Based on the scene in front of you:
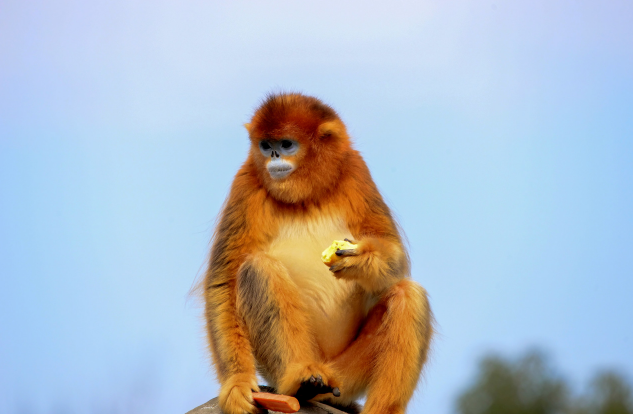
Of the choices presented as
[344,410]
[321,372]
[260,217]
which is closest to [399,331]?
[321,372]

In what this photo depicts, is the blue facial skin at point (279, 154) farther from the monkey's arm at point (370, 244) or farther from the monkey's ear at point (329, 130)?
the monkey's arm at point (370, 244)

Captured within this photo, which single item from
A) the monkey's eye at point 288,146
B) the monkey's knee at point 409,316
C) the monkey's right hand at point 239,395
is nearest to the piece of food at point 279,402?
the monkey's right hand at point 239,395

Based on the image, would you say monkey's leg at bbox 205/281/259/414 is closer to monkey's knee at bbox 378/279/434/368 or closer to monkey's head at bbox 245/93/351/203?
monkey's head at bbox 245/93/351/203

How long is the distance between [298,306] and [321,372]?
470mm

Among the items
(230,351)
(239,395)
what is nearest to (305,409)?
(239,395)

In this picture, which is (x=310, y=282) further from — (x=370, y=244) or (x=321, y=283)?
(x=370, y=244)

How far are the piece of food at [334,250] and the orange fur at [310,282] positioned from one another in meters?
0.05

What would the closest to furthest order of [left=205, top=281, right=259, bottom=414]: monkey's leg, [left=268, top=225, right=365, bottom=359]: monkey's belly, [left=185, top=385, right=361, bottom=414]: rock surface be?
[left=205, top=281, right=259, bottom=414]: monkey's leg, [left=185, top=385, right=361, bottom=414]: rock surface, [left=268, top=225, right=365, bottom=359]: monkey's belly

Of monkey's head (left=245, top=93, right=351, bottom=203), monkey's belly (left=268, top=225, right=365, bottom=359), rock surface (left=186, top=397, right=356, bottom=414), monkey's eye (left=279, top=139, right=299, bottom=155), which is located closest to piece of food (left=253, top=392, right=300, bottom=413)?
rock surface (left=186, top=397, right=356, bottom=414)

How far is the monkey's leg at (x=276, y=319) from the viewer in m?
4.52

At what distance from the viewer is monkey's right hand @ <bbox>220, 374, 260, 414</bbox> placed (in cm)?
435

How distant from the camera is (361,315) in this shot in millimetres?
4965

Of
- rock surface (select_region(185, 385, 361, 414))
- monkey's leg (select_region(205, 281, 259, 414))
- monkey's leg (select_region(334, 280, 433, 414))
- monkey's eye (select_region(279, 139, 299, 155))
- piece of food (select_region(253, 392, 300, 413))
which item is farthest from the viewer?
monkey's eye (select_region(279, 139, 299, 155))

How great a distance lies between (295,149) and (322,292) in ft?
3.43
